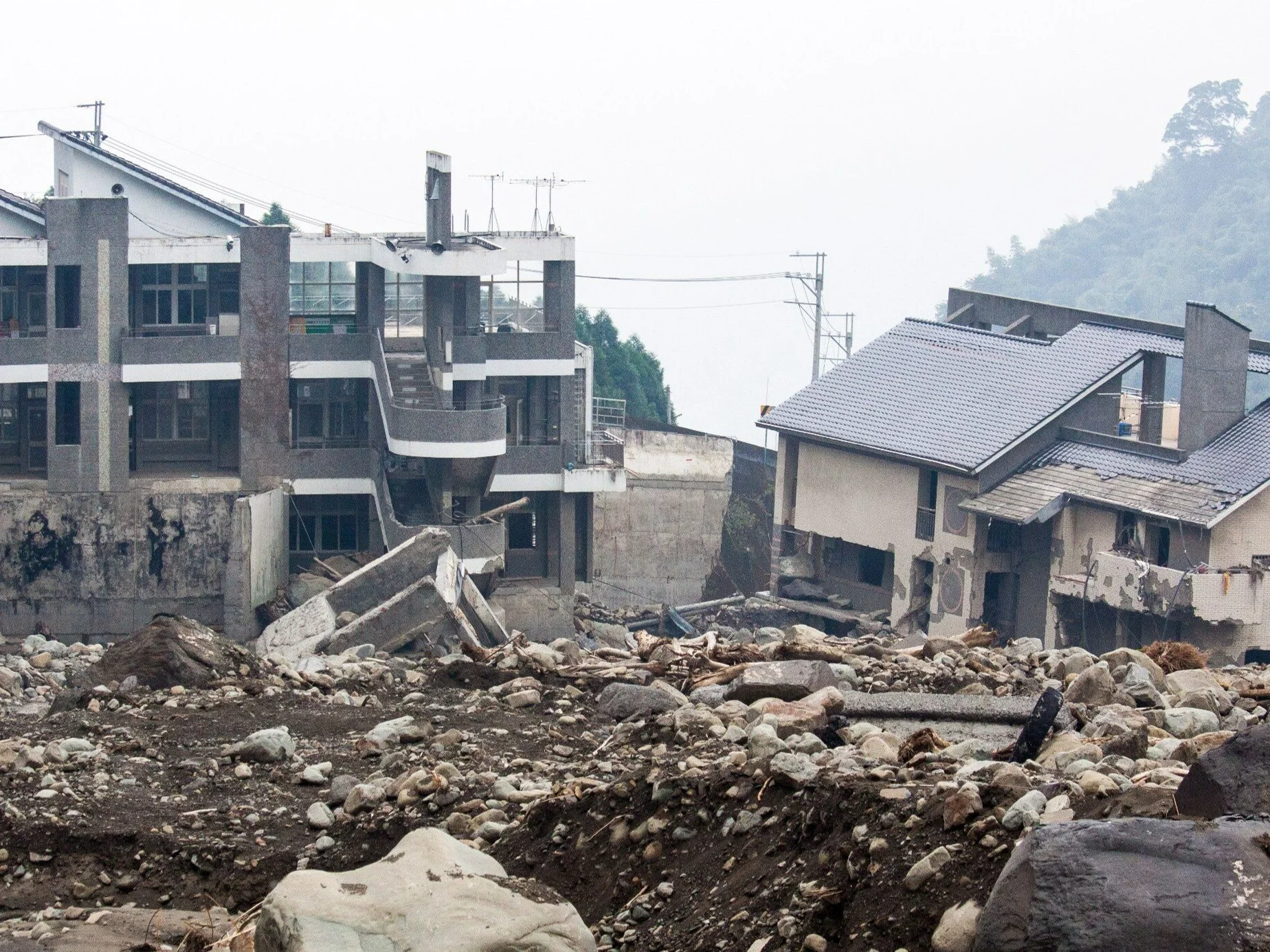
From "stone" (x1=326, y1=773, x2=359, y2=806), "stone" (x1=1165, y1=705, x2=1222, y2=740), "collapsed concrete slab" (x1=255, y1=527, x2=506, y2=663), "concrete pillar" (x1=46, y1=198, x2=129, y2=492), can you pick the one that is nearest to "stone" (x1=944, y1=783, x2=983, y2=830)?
"stone" (x1=1165, y1=705, x2=1222, y2=740)

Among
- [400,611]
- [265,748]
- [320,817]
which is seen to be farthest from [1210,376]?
[320,817]

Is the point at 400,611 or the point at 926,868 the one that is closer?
the point at 926,868

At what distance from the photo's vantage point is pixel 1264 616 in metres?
28.3

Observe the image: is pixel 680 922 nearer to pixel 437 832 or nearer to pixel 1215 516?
pixel 437 832

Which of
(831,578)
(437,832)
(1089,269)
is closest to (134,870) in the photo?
(437,832)

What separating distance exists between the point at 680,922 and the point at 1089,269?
9449 centimetres

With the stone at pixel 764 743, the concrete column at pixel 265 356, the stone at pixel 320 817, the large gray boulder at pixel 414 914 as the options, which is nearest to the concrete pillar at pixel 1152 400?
the concrete column at pixel 265 356

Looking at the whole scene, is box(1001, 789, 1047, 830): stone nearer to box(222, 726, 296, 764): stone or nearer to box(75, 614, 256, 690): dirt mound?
box(222, 726, 296, 764): stone

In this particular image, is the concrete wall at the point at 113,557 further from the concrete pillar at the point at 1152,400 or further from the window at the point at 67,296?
the concrete pillar at the point at 1152,400

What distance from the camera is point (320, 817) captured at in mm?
9859

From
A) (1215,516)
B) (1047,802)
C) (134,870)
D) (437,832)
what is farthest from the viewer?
(1215,516)

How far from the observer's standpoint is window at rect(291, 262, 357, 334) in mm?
33781

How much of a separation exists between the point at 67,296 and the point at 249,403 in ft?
12.4

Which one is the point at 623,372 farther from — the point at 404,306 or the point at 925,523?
Answer: the point at 925,523
